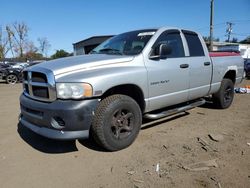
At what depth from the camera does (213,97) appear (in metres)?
6.91

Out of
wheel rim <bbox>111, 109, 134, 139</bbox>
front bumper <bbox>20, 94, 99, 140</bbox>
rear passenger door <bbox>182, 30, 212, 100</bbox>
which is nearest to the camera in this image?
front bumper <bbox>20, 94, 99, 140</bbox>

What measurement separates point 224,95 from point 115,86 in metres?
3.92

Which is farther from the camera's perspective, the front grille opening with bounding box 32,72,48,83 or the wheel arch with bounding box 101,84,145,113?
the wheel arch with bounding box 101,84,145,113

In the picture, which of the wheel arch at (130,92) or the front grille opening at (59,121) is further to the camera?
the wheel arch at (130,92)

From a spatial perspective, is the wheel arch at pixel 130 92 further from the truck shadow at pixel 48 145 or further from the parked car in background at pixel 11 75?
the parked car in background at pixel 11 75

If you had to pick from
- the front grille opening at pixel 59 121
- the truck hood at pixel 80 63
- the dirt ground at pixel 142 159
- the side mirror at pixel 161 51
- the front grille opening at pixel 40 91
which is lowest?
the dirt ground at pixel 142 159

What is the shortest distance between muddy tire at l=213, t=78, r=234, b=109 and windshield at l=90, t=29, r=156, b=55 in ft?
8.97

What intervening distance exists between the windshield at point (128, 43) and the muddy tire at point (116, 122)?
1.01 meters

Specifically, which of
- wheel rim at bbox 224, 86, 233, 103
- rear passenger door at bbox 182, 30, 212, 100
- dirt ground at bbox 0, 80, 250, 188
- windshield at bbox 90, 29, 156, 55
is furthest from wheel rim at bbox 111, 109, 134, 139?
wheel rim at bbox 224, 86, 233, 103

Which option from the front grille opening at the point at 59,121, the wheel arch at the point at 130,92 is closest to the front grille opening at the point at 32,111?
the front grille opening at the point at 59,121

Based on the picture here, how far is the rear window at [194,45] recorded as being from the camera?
18.6 ft

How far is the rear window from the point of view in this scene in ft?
18.6

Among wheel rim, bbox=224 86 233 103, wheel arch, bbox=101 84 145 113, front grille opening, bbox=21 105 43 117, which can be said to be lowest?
wheel rim, bbox=224 86 233 103

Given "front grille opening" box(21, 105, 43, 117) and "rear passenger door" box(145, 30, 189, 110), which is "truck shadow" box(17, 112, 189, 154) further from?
"rear passenger door" box(145, 30, 189, 110)
